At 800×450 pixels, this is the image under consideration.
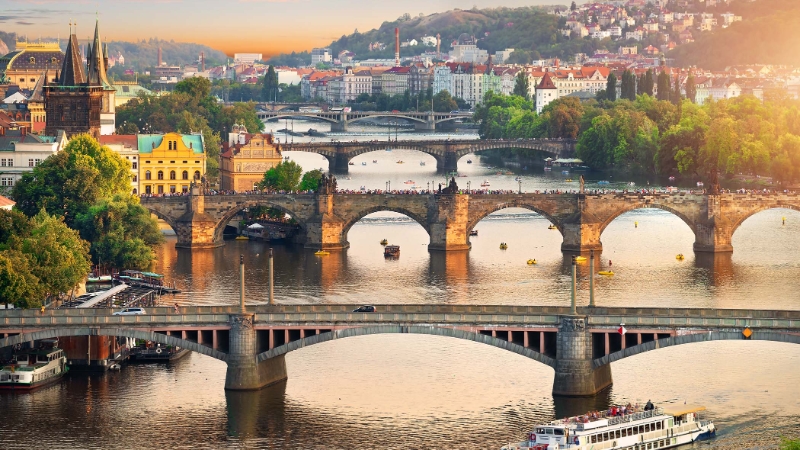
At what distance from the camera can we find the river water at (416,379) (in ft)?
212

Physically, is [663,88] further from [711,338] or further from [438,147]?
[711,338]

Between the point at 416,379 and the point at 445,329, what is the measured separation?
5117 mm

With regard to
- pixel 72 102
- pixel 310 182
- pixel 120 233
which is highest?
pixel 72 102

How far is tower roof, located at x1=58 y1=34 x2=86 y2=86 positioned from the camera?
123 meters

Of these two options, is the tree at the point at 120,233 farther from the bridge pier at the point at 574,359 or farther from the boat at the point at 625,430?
the boat at the point at 625,430

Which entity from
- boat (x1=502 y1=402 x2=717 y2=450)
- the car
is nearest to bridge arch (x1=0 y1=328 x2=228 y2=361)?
the car

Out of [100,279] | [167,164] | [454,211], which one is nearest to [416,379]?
[100,279]

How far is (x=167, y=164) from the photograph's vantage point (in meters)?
126

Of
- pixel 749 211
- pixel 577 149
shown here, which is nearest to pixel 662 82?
pixel 577 149

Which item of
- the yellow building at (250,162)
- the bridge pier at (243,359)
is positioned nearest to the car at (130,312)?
the bridge pier at (243,359)

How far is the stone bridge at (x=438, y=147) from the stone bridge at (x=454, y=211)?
45858 mm

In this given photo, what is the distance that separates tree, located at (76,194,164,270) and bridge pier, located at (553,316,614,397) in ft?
120

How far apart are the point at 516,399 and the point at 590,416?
734cm

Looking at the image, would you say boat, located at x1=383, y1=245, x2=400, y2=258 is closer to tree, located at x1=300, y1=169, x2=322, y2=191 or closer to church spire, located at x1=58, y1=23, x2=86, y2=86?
tree, located at x1=300, y1=169, x2=322, y2=191
